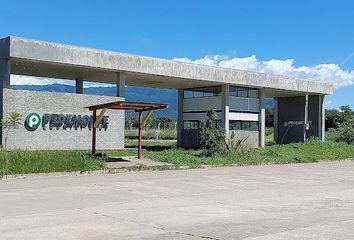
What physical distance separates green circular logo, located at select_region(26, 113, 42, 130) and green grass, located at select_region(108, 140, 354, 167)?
15.1ft

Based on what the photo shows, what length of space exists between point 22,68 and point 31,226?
2560 cm

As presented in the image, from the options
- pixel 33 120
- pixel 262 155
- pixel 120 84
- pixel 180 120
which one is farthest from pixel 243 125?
pixel 33 120

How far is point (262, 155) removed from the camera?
29.2m

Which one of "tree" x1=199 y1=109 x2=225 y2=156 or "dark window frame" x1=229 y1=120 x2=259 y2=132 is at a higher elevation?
"dark window frame" x1=229 y1=120 x2=259 y2=132

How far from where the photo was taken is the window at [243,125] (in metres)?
40.5

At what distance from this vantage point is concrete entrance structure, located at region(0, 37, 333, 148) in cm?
2783

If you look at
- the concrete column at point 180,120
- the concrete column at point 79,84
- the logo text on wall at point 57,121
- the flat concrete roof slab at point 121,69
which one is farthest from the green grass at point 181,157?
the concrete column at point 180,120

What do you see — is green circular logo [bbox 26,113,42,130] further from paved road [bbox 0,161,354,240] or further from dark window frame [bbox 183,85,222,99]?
dark window frame [bbox 183,85,222,99]

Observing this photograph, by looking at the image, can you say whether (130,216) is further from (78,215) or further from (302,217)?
(302,217)

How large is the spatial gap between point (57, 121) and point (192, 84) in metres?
14.0

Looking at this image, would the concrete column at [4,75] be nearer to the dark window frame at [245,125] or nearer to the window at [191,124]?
the window at [191,124]

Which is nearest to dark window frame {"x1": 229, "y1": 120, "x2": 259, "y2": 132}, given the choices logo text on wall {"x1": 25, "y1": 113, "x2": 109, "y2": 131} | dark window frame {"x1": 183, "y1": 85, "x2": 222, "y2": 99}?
dark window frame {"x1": 183, "y1": 85, "x2": 222, "y2": 99}

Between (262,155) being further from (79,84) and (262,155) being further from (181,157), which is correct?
(79,84)

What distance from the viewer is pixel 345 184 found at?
16734 mm
